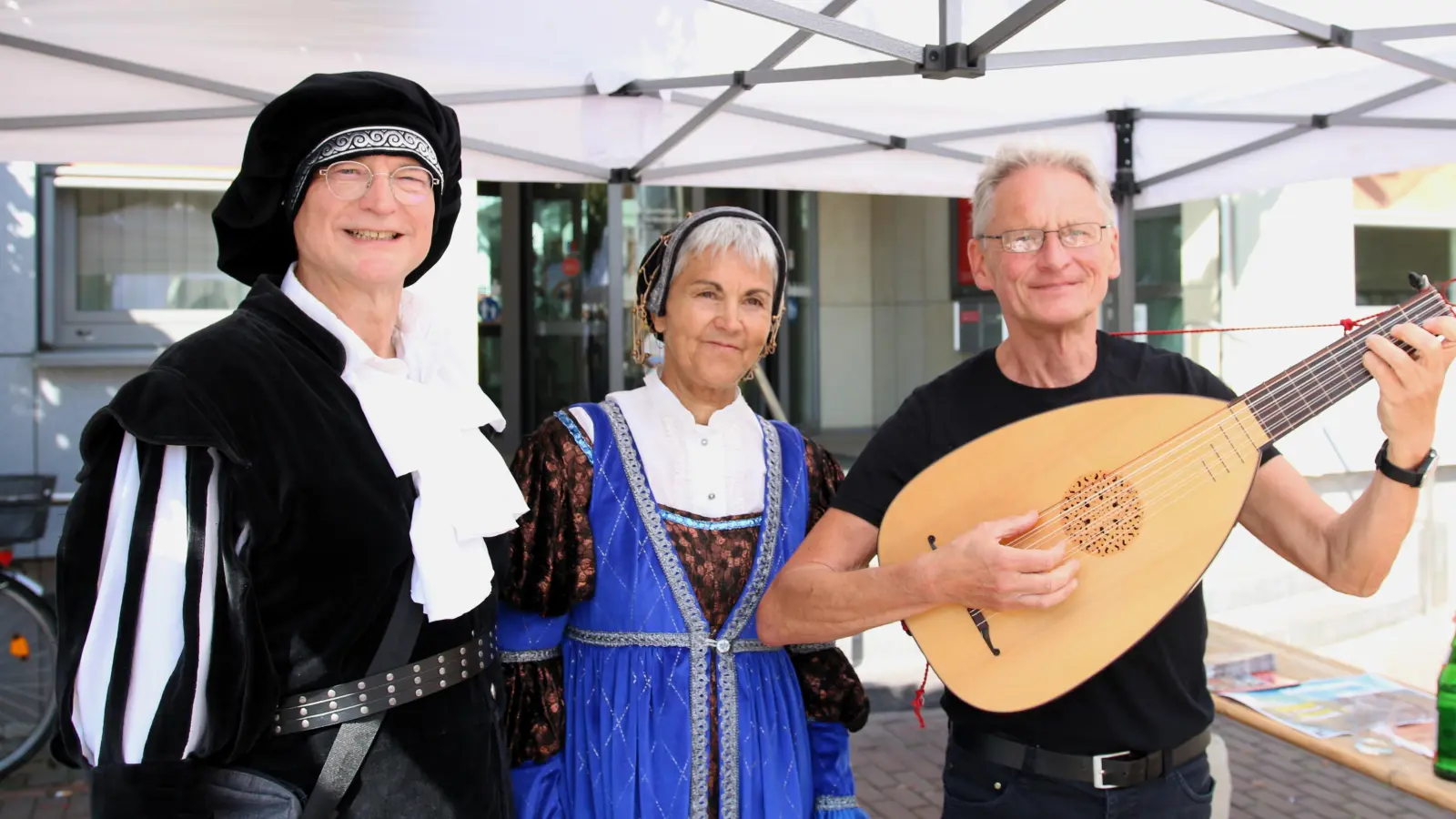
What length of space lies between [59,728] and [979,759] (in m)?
1.21

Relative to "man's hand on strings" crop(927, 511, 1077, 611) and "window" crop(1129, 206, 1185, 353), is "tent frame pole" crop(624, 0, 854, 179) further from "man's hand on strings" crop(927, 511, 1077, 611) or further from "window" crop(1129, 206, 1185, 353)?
"window" crop(1129, 206, 1185, 353)

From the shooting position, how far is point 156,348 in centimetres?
513

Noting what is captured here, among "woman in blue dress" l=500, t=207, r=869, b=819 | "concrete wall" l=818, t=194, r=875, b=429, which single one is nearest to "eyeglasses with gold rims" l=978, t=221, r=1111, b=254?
"woman in blue dress" l=500, t=207, r=869, b=819

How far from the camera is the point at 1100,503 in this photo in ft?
5.33

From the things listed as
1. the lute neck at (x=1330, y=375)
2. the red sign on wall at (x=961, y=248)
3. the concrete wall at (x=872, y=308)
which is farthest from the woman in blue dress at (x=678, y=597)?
the concrete wall at (x=872, y=308)

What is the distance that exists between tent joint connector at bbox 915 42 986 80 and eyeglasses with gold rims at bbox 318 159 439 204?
1.10m

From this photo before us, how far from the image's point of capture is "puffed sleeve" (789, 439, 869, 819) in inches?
73.2

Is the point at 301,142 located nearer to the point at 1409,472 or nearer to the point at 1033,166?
the point at 1033,166

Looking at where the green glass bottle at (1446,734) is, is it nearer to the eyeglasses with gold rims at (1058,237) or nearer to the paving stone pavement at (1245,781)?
the eyeglasses with gold rims at (1058,237)

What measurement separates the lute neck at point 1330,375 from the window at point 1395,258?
655cm

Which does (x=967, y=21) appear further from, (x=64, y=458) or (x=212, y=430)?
(x=64, y=458)

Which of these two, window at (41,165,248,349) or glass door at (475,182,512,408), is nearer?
window at (41,165,248,349)

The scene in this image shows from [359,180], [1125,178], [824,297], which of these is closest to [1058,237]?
[359,180]

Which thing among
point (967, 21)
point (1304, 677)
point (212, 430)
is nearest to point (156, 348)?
point (967, 21)
